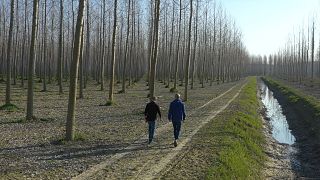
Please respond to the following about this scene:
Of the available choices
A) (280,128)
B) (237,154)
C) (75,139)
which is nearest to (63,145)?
(75,139)

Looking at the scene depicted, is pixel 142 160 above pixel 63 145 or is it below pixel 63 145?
below

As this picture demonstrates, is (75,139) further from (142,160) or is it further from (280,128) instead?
(280,128)

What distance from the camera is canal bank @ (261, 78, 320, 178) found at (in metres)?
14.7

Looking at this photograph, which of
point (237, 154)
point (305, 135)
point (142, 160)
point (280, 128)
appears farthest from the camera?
point (280, 128)

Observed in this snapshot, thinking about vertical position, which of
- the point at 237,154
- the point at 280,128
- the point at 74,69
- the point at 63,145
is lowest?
the point at 280,128

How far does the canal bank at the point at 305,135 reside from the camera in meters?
14.7

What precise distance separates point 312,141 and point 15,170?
15.2 m

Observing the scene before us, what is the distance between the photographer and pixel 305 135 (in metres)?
21.7

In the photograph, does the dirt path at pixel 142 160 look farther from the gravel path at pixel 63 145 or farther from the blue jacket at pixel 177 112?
the blue jacket at pixel 177 112

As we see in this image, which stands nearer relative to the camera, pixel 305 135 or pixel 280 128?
pixel 305 135

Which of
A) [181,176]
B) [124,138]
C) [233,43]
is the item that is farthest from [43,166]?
[233,43]

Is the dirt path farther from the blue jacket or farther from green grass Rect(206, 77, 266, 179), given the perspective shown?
green grass Rect(206, 77, 266, 179)

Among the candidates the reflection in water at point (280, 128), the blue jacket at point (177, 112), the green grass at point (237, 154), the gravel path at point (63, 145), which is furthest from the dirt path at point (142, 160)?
the reflection in water at point (280, 128)

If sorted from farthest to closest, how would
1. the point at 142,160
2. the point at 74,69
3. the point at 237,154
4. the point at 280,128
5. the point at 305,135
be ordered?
1. the point at 280,128
2. the point at 305,135
3. the point at 237,154
4. the point at 74,69
5. the point at 142,160
